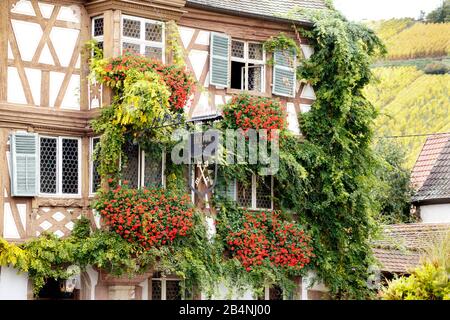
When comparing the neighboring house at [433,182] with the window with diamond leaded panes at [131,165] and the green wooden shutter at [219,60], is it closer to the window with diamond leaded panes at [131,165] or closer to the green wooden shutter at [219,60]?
the green wooden shutter at [219,60]

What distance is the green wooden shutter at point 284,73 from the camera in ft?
96.9

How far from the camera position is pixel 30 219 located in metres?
26.1

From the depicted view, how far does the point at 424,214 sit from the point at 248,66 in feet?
39.5

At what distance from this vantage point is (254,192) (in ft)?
96.4

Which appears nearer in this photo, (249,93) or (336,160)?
(249,93)

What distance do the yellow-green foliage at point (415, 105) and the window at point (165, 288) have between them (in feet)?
81.9

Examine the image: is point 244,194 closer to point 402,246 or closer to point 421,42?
point 402,246

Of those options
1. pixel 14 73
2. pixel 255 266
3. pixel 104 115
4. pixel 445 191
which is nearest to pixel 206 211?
pixel 255 266

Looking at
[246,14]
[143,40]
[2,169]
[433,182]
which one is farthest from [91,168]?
[433,182]

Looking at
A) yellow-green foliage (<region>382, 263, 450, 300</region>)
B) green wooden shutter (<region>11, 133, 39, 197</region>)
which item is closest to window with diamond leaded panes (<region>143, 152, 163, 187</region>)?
green wooden shutter (<region>11, 133, 39, 197</region>)

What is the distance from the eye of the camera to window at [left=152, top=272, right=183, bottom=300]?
92.0 feet

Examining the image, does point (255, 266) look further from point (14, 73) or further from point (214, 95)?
point (14, 73)

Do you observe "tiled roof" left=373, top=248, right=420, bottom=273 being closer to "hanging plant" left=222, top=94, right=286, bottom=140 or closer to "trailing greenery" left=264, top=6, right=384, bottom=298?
"trailing greenery" left=264, top=6, right=384, bottom=298

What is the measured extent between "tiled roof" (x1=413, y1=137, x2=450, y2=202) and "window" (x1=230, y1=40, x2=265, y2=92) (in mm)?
11036
